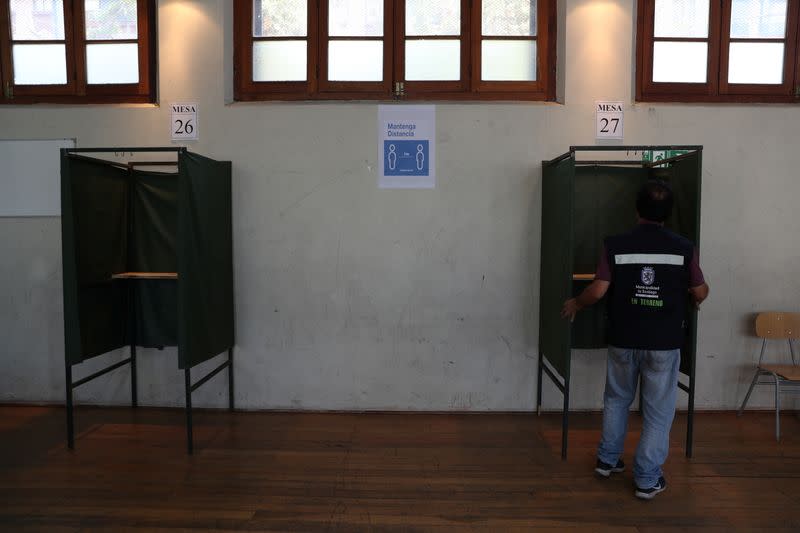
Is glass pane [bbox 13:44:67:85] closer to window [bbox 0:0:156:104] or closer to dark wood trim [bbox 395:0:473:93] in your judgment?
window [bbox 0:0:156:104]

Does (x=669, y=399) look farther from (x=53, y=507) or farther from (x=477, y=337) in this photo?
(x=53, y=507)

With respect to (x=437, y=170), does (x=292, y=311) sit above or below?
below

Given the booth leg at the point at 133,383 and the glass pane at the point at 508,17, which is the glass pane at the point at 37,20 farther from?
the glass pane at the point at 508,17

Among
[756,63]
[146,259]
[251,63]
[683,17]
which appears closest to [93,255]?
[146,259]

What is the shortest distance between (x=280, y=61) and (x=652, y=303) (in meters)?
2.86

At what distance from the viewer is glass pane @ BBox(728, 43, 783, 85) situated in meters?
3.64

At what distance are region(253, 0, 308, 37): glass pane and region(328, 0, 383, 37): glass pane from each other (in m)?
0.20

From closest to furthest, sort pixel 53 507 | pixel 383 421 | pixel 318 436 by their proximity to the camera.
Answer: pixel 53 507 → pixel 318 436 → pixel 383 421

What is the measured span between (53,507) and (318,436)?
1397mm

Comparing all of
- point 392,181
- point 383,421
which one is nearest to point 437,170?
point 392,181

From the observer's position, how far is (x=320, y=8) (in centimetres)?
363

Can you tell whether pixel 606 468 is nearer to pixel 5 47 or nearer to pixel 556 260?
pixel 556 260

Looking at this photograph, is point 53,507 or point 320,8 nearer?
point 53,507

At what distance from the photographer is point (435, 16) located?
363 cm
